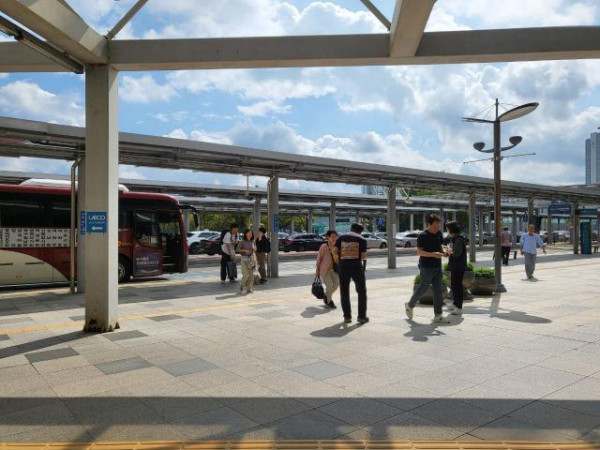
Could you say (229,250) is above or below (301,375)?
above

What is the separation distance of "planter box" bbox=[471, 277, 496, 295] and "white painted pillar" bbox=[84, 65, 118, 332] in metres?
7.99

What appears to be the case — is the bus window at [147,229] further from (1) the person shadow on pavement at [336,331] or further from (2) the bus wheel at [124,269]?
(1) the person shadow on pavement at [336,331]

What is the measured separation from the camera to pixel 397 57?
22.8 ft

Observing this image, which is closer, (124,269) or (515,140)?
(515,140)

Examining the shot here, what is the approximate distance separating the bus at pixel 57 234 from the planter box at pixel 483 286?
880cm

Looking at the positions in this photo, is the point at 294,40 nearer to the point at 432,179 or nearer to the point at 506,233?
the point at 432,179

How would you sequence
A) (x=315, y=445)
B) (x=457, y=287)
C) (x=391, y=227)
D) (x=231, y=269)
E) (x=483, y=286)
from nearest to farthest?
(x=315, y=445), (x=457, y=287), (x=483, y=286), (x=231, y=269), (x=391, y=227)

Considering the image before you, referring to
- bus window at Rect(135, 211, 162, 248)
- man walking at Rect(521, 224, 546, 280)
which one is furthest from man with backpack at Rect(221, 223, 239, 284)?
man walking at Rect(521, 224, 546, 280)

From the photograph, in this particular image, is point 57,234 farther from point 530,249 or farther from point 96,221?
point 530,249

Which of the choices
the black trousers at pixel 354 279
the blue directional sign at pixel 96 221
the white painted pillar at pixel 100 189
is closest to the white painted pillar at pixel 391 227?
the black trousers at pixel 354 279

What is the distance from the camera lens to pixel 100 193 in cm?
719

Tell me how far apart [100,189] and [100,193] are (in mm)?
60

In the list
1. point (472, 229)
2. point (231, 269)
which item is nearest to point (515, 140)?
point (231, 269)

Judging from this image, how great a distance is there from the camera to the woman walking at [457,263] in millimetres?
8667
